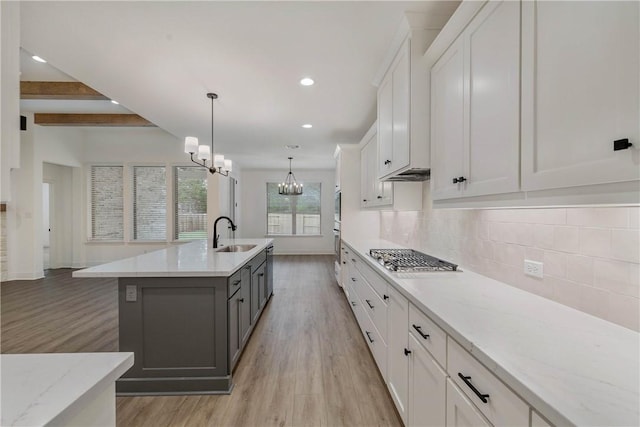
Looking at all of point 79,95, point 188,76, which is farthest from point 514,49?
point 79,95

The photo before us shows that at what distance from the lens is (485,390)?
0.91 m

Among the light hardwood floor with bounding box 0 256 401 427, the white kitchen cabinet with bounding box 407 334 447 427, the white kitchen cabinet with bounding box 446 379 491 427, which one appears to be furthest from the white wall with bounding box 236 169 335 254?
the white kitchen cabinet with bounding box 446 379 491 427

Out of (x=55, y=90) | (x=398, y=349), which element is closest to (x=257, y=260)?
(x=398, y=349)

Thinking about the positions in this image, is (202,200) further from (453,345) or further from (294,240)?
(453,345)

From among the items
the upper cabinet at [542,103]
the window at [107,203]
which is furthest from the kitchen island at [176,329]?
the window at [107,203]

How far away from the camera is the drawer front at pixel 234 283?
2249 millimetres

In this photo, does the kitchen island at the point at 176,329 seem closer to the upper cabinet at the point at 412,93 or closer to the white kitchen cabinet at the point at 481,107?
the upper cabinet at the point at 412,93

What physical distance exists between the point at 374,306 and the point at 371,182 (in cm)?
195

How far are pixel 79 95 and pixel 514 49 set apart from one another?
521cm

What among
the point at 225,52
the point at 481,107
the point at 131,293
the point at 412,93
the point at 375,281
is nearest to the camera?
the point at 481,107

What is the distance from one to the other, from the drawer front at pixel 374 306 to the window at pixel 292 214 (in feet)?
21.3

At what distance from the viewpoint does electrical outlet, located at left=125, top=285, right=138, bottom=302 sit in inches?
84.2

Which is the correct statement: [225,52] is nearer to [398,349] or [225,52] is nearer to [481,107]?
[481,107]

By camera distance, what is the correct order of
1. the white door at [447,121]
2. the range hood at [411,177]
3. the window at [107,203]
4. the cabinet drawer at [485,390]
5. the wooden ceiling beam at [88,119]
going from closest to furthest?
1. the cabinet drawer at [485,390]
2. the white door at [447,121]
3. the range hood at [411,177]
4. the wooden ceiling beam at [88,119]
5. the window at [107,203]
